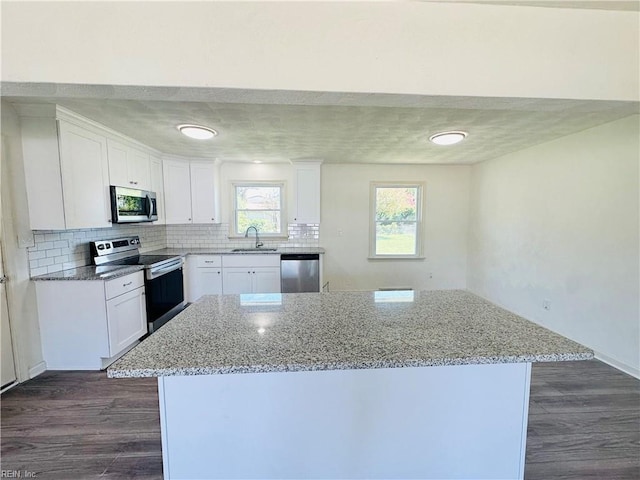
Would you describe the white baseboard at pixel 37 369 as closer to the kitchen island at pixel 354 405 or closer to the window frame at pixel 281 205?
the kitchen island at pixel 354 405

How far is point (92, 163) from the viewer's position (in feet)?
9.20

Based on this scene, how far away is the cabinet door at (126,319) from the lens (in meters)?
2.66

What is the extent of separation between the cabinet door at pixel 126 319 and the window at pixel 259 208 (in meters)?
1.95

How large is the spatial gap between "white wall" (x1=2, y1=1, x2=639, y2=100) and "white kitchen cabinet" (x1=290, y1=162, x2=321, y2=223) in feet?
10.2

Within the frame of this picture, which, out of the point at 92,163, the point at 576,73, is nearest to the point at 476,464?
the point at 576,73

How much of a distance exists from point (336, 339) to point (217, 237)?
393cm

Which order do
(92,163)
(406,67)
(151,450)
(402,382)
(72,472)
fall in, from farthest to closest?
(92,163) → (151,450) → (72,472) → (406,67) → (402,382)

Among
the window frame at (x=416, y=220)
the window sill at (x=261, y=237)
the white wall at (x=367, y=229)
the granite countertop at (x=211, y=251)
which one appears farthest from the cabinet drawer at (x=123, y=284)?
the window frame at (x=416, y=220)

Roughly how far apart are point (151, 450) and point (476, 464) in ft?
6.09

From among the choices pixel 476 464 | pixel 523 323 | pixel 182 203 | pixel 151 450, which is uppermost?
pixel 182 203

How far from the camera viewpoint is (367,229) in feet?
16.2

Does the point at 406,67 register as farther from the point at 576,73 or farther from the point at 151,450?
the point at 151,450

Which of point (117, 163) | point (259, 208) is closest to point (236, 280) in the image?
point (259, 208)

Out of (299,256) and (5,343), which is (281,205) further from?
(5,343)
